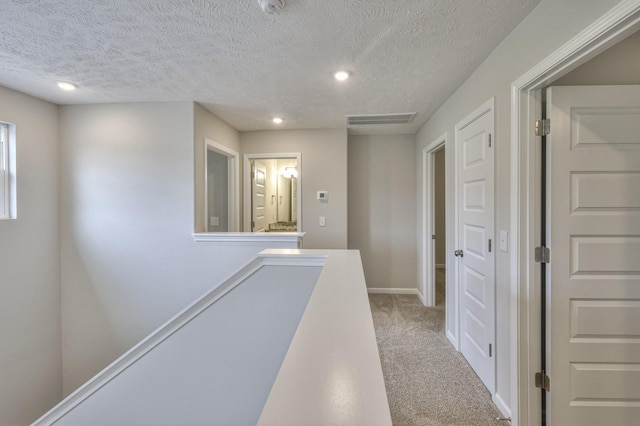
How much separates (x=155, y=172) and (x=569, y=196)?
3359 mm

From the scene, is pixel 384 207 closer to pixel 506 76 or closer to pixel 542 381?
pixel 506 76

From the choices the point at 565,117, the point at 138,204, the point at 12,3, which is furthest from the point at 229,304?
the point at 565,117

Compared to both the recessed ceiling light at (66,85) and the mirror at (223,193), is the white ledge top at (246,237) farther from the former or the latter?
the recessed ceiling light at (66,85)

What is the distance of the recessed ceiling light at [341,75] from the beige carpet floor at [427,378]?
94.9 inches

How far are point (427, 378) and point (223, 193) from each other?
10.7 feet

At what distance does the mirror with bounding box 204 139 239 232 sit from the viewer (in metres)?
3.77

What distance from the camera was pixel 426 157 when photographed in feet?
11.5

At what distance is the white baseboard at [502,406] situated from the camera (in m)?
1.70

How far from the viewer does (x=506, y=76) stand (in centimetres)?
168

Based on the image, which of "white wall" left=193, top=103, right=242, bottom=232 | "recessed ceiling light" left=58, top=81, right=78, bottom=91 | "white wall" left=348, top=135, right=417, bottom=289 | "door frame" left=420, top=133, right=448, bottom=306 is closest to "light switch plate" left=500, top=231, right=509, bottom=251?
"door frame" left=420, top=133, right=448, bottom=306

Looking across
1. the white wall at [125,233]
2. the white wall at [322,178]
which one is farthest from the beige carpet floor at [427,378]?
the white wall at [125,233]

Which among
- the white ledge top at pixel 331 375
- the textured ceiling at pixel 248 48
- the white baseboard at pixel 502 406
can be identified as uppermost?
the textured ceiling at pixel 248 48

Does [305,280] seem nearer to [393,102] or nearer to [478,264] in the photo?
[478,264]

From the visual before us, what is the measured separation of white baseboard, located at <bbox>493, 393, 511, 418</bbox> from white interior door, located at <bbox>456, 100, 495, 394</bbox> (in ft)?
0.20
